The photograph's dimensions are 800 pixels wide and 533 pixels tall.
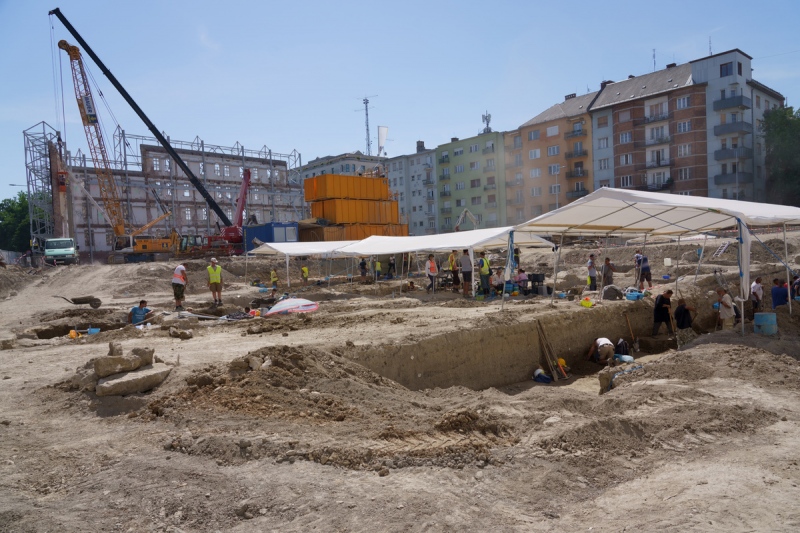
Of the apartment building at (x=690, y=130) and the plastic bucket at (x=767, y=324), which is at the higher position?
the apartment building at (x=690, y=130)

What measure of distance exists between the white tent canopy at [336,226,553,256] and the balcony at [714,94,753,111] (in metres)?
31.0

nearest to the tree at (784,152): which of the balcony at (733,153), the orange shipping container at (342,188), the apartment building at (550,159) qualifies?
the balcony at (733,153)

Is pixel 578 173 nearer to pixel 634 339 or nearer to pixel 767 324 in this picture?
pixel 634 339

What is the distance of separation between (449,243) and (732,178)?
3431 centimetres

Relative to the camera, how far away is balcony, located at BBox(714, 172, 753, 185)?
40812mm

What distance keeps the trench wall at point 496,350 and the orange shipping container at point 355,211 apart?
26356mm

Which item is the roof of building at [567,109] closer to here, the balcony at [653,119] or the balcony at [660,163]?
the balcony at [653,119]

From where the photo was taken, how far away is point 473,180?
59.2 metres

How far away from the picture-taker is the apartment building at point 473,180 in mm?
56562

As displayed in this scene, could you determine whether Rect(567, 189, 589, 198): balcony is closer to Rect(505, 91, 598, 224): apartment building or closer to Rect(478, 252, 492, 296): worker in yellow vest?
Rect(505, 91, 598, 224): apartment building

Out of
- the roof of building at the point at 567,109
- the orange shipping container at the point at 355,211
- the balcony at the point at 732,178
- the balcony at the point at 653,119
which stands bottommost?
the orange shipping container at the point at 355,211

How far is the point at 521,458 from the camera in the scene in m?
4.86

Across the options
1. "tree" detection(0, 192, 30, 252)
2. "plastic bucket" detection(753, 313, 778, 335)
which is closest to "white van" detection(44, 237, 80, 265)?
"tree" detection(0, 192, 30, 252)

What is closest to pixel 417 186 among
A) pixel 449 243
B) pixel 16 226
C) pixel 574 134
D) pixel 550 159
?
pixel 550 159
